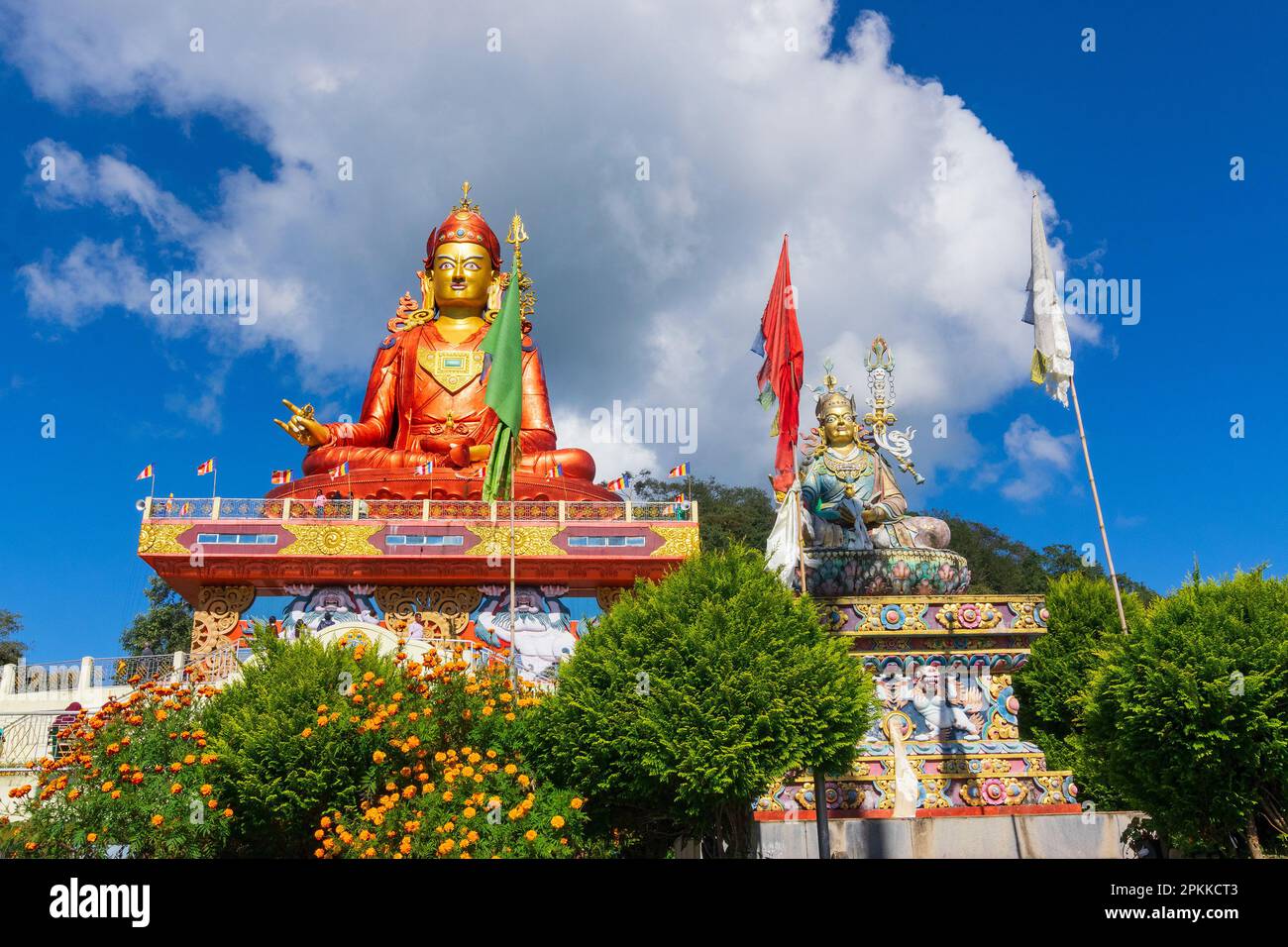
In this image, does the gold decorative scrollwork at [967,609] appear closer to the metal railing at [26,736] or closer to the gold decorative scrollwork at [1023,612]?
the gold decorative scrollwork at [1023,612]

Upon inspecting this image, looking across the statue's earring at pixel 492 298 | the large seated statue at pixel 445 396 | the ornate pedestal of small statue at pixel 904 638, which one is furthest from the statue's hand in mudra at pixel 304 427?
the ornate pedestal of small statue at pixel 904 638

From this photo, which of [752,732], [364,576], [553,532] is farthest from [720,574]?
[364,576]

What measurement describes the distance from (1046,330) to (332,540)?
1334 cm

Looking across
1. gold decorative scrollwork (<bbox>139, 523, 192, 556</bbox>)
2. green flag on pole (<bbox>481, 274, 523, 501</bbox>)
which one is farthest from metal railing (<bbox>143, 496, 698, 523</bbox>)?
green flag on pole (<bbox>481, 274, 523, 501</bbox>)

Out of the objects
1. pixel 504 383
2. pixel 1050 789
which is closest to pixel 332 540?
pixel 504 383

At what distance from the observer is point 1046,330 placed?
12.8 metres

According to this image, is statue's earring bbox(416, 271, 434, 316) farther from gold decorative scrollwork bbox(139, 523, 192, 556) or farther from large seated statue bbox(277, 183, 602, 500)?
gold decorative scrollwork bbox(139, 523, 192, 556)

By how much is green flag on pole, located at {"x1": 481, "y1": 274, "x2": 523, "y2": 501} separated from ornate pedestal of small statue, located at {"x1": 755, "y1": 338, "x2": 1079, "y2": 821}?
3987mm

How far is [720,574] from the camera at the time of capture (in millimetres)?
9555

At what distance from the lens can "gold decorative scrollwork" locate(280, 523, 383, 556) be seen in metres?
19.3

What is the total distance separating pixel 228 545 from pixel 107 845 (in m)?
11.8

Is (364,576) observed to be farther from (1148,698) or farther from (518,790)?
(1148,698)

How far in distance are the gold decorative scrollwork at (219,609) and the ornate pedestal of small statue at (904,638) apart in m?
11.8

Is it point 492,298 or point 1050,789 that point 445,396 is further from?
point 1050,789
